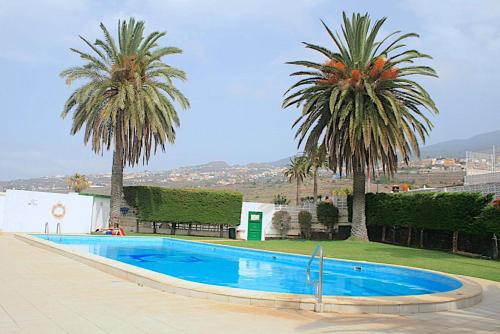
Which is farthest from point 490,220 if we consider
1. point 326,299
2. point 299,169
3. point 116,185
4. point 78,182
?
point 78,182

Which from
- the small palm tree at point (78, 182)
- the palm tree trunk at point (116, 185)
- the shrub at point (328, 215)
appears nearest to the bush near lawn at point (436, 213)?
the shrub at point (328, 215)

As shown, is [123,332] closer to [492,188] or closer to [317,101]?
[492,188]

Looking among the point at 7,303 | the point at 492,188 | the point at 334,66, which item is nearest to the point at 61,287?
the point at 7,303

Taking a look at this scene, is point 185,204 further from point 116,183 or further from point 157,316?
point 157,316

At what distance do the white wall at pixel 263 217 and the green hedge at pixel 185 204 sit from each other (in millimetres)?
796

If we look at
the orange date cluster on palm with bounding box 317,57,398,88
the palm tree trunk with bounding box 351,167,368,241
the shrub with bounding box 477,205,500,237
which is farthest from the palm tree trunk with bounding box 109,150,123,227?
the shrub with bounding box 477,205,500,237

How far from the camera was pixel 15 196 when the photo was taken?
1045 inches

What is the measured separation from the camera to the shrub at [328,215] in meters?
31.8

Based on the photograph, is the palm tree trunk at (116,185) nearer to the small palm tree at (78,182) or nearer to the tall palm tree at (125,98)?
the tall palm tree at (125,98)

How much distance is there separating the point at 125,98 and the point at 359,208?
15.5 m

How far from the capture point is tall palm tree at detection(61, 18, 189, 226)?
87.1 feet

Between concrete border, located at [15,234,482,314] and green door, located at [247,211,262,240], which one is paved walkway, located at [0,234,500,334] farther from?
green door, located at [247,211,262,240]

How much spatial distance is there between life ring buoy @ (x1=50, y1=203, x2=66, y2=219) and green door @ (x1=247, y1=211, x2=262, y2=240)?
1313cm

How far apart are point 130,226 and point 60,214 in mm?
5243
